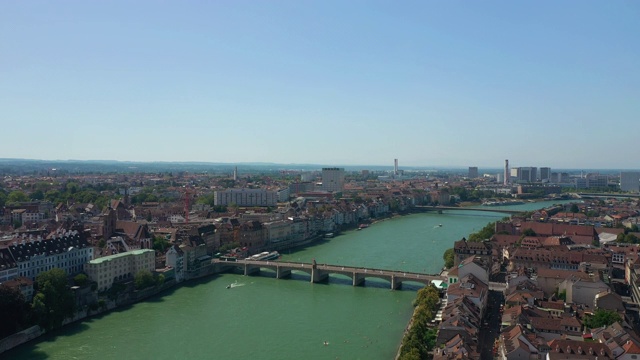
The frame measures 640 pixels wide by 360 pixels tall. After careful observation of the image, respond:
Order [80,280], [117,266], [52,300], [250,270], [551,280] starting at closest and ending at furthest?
[52,300]
[80,280]
[551,280]
[117,266]
[250,270]

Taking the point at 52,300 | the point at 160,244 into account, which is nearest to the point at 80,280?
the point at 52,300

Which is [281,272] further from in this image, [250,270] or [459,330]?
[459,330]

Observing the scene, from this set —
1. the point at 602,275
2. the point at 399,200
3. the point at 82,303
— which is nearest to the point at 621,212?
the point at 399,200

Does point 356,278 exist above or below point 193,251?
below

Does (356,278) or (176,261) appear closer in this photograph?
(356,278)

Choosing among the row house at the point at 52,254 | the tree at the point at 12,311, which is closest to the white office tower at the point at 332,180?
the row house at the point at 52,254

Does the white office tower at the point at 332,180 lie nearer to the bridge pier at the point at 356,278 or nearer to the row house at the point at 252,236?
the row house at the point at 252,236

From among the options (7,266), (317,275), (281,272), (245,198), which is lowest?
(281,272)

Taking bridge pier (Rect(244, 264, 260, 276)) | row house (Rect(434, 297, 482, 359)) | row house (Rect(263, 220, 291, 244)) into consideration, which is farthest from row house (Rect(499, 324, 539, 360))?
row house (Rect(263, 220, 291, 244))
